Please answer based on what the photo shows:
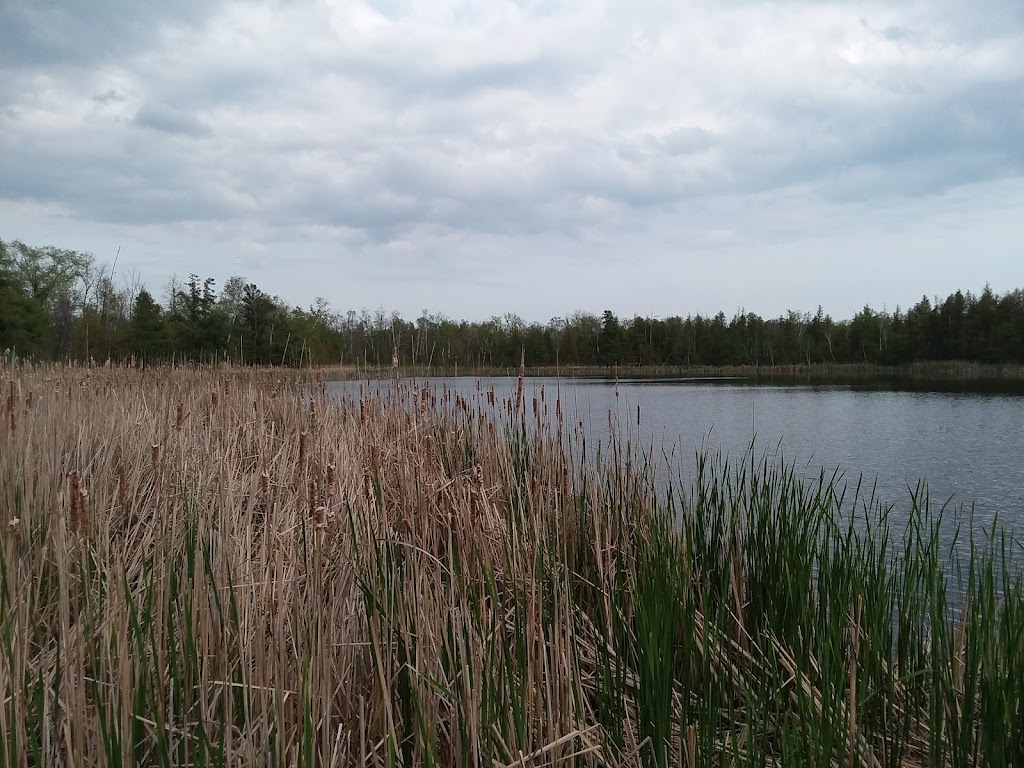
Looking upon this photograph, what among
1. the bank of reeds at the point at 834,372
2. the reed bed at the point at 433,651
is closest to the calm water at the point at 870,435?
the reed bed at the point at 433,651

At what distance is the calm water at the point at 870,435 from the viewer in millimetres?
8234

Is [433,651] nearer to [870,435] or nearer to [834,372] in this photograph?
[870,435]

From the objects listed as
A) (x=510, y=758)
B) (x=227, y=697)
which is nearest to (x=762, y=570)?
(x=510, y=758)

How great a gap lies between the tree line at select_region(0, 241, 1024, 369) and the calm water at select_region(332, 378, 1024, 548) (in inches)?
116

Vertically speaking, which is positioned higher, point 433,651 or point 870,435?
point 433,651

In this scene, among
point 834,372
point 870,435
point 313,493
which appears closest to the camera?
point 313,493

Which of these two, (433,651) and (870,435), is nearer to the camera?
(433,651)

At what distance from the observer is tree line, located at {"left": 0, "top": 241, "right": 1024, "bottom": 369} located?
1762 centimetres

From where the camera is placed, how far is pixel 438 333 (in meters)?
9.32

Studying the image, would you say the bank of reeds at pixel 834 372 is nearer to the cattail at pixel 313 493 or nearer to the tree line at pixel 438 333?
the tree line at pixel 438 333

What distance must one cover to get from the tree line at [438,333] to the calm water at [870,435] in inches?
116

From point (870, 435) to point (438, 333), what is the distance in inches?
402

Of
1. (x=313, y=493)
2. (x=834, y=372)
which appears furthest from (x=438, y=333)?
(x=834, y=372)

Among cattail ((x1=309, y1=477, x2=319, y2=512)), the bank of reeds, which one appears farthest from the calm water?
the bank of reeds
